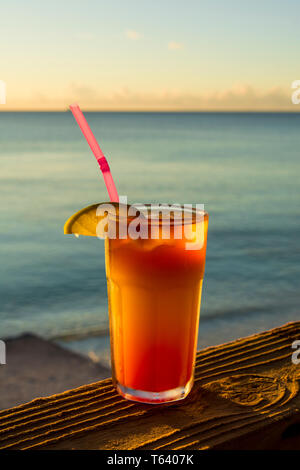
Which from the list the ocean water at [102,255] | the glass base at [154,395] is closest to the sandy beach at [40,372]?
the ocean water at [102,255]

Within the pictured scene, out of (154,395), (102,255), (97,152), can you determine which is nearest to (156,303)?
(154,395)

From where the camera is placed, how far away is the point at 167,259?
1035mm

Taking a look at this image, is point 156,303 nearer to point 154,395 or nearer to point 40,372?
point 154,395

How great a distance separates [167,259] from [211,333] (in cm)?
458

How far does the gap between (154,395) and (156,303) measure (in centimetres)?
18

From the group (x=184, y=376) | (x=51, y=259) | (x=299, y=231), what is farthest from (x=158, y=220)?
(x=299, y=231)

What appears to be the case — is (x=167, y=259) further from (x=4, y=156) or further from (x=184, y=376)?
(x=4, y=156)

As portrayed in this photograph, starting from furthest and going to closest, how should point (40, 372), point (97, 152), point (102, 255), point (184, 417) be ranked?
1. point (102, 255)
2. point (40, 372)
3. point (97, 152)
4. point (184, 417)

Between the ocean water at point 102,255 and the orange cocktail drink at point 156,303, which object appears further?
the ocean water at point 102,255

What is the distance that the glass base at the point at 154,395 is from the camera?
41.1 inches

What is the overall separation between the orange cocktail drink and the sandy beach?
333 cm

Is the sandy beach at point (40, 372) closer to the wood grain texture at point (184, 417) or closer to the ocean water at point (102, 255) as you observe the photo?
the ocean water at point (102, 255)

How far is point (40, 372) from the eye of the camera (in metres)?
4.52
